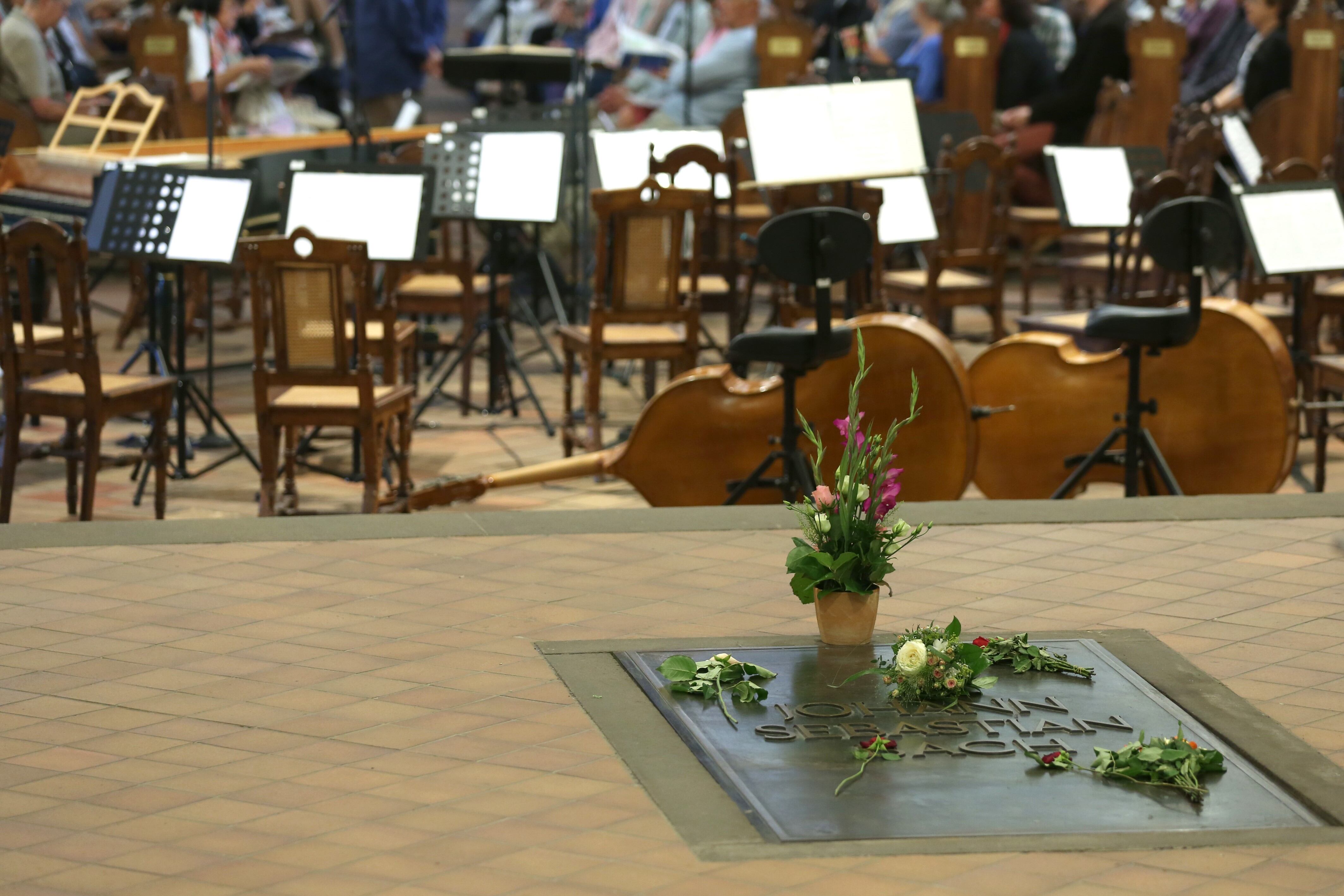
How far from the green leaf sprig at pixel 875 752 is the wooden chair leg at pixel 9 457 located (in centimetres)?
388

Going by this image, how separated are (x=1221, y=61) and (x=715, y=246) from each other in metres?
4.95

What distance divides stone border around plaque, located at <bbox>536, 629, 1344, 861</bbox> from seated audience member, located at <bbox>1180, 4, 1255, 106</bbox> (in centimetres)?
899

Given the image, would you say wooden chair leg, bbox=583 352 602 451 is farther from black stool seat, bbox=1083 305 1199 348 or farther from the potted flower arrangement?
the potted flower arrangement

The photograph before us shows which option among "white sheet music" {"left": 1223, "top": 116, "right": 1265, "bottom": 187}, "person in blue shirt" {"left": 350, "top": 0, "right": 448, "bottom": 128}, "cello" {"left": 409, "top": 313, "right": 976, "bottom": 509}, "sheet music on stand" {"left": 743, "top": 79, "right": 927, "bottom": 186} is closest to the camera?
"cello" {"left": 409, "top": 313, "right": 976, "bottom": 509}

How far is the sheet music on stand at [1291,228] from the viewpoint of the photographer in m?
6.46

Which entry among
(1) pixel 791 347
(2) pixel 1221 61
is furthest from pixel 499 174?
(2) pixel 1221 61

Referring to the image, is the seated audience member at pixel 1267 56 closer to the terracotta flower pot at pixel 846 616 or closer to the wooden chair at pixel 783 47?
the wooden chair at pixel 783 47

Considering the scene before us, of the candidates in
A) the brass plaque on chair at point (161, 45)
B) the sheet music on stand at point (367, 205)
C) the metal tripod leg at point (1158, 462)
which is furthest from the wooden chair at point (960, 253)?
the brass plaque on chair at point (161, 45)

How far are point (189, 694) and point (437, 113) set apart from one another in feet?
35.4

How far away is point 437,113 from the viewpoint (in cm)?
1380

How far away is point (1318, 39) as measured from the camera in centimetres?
1084

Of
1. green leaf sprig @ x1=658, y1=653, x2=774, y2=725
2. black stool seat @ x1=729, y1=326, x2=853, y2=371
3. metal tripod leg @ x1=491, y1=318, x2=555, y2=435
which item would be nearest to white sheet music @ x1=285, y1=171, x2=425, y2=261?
metal tripod leg @ x1=491, y1=318, x2=555, y2=435

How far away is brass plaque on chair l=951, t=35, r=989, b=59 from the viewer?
1163 cm

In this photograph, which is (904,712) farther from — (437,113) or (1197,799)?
(437,113)
